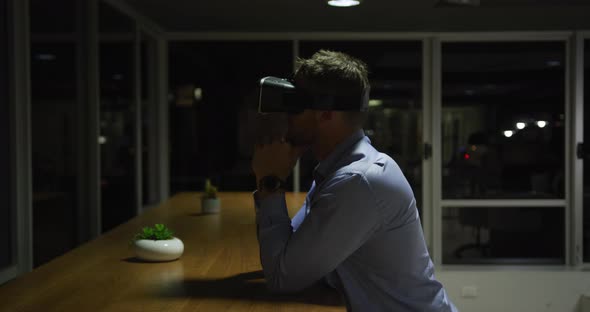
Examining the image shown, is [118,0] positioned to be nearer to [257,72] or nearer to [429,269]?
[257,72]

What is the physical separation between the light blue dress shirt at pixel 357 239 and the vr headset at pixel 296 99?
9 centimetres

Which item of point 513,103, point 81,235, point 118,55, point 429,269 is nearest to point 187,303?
point 429,269

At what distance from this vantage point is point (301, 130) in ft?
4.95

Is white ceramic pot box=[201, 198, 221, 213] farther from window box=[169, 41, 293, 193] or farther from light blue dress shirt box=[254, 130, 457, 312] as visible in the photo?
window box=[169, 41, 293, 193]

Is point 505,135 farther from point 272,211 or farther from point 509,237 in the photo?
point 272,211

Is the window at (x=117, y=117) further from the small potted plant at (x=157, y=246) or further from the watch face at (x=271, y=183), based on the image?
the watch face at (x=271, y=183)

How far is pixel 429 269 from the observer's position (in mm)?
1496

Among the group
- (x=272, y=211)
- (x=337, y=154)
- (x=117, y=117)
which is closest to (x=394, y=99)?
(x=117, y=117)

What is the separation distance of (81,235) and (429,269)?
284cm

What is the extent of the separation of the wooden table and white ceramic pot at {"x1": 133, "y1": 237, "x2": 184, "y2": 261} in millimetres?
24

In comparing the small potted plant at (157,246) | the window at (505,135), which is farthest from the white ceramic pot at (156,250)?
the window at (505,135)

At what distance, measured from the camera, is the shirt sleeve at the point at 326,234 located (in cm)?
133

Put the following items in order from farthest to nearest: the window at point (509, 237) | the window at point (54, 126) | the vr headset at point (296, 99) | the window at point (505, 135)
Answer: the window at point (509, 237), the window at point (505, 135), the window at point (54, 126), the vr headset at point (296, 99)

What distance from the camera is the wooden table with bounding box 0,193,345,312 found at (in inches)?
57.0
